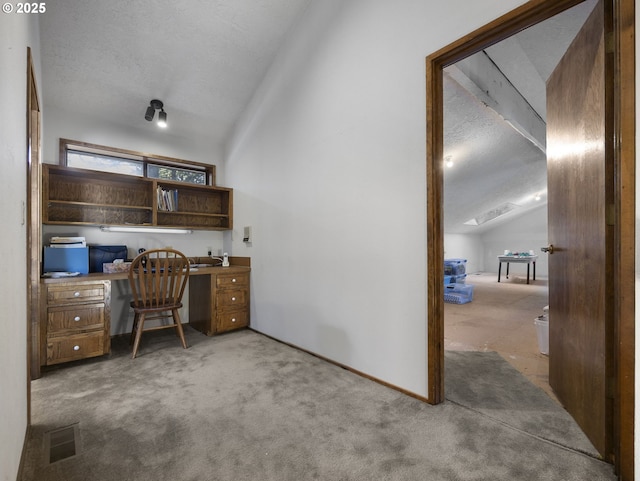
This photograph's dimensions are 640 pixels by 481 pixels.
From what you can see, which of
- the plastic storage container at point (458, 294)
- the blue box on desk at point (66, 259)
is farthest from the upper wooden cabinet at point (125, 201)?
the plastic storage container at point (458, 294)

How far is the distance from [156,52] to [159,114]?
0.52 metres

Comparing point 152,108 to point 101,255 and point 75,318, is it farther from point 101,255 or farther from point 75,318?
point 75,318

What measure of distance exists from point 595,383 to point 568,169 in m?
1.05

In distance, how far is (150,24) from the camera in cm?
246

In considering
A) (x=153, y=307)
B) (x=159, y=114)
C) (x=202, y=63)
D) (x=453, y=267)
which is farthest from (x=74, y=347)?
(x=453, y=267)

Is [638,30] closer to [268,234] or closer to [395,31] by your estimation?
[395,31]

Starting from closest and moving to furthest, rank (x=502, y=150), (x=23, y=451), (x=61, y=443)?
(x=23, y=451), (x=61, y=443), (x=502, y=150)

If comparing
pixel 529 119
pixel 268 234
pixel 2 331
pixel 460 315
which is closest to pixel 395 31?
pixel 268 234

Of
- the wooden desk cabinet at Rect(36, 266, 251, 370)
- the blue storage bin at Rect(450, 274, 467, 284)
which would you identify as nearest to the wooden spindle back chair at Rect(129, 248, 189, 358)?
the wooden desk cabinet at Rect(36, 266, 251, 370)

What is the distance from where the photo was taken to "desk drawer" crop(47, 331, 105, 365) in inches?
85.9

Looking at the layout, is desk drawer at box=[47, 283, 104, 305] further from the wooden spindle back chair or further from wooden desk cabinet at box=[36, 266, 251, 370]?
the wooden spindle back chair

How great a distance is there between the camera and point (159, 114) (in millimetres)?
2875

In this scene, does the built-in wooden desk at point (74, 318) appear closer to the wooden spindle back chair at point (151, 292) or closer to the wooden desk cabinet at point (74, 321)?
the wooden desk cabinet at point (74, 321)

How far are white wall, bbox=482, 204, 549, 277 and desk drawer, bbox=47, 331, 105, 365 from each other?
1048cm
